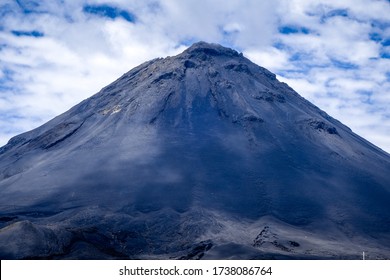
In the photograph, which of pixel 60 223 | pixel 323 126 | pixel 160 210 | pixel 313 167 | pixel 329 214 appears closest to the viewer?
pixel 60 223

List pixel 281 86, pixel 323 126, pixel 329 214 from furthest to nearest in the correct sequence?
pixel 281 86
pixel 323 126
pixel 329 214

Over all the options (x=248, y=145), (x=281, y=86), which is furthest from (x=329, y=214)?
(x=281, y=86)

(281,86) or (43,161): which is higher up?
(281,86)

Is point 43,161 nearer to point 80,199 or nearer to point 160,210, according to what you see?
point 80,199

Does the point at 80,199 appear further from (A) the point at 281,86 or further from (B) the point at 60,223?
(A) the point at 281,86

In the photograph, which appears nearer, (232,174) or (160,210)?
(160,210)

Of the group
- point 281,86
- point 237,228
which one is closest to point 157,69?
point 281,86
